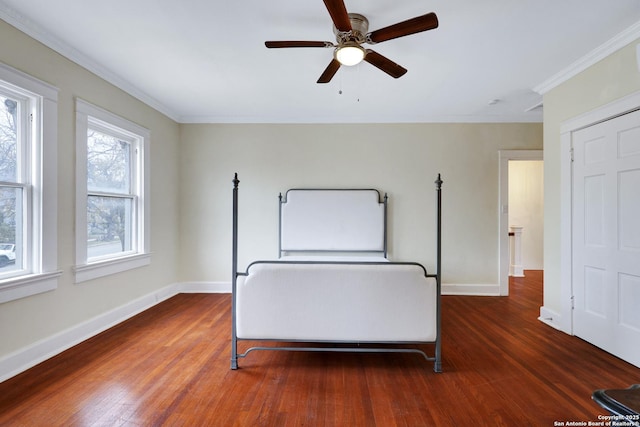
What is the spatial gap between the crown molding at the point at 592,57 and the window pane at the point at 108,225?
4818mm

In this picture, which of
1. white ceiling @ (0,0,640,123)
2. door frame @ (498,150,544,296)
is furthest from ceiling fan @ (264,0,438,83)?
door frame @ (498,150,544,296)

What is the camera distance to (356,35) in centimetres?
218

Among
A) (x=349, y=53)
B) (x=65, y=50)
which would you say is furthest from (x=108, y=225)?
(x=349, y=53)

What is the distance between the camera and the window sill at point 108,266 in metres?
2.85

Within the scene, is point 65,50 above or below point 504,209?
above

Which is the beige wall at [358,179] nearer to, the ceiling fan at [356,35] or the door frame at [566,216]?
the door frame at [566,216]

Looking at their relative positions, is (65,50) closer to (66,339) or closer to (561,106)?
(66,339)

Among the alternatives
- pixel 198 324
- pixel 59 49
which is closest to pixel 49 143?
pixel 59 49

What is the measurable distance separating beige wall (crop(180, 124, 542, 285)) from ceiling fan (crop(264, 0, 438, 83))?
2052mm

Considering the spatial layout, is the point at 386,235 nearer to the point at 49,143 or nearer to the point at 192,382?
the point at 192,382

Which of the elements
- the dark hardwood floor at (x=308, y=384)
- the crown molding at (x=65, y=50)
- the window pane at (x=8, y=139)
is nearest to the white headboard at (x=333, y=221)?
the dark hardwood floor at (x=308, y=384)

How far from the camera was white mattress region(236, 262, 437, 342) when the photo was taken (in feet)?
7.43

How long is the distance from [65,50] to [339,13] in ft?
7.96

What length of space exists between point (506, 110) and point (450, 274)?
2.39m
